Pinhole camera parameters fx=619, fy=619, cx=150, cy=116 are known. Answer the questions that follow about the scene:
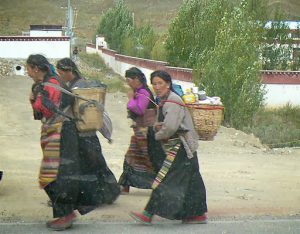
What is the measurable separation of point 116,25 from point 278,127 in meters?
37.5

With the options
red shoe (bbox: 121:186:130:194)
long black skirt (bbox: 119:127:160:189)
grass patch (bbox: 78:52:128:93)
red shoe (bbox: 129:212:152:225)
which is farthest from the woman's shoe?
grass patch (bbox: 78:52:128:93)

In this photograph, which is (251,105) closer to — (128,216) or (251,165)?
(251,165)

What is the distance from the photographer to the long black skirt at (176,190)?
612 cm

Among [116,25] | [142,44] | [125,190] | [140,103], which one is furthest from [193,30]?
[116,25]

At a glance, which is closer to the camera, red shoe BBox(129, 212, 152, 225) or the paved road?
the paved road

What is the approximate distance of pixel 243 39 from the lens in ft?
73.5

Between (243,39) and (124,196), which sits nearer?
(124,196)

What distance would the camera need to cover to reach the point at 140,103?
6.88 m

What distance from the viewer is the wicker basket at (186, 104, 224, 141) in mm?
6453

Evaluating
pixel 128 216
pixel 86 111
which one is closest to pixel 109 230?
pixel 128 216

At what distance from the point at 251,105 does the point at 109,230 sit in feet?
51.3

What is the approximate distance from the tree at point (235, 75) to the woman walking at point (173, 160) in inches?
596

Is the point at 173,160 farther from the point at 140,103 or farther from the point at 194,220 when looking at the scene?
the point at 140,103

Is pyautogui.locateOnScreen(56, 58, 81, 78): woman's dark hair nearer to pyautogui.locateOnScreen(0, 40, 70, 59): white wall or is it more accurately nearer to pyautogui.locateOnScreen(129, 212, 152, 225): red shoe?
pyautogui.locateOnScreen(129, 212, 152, 225): red shoe
